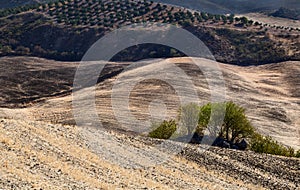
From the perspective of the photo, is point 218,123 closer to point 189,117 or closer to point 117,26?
point 189,117

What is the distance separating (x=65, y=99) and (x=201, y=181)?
47754 millimetres

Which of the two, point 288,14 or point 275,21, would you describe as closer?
point 275,21

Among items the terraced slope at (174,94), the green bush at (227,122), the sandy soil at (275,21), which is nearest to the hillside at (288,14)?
the sandy soil at (275,21)

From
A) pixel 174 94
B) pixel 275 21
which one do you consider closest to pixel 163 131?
pixel 174 94

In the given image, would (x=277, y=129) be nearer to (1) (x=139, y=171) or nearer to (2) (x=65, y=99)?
(2) (x=65, y=99)

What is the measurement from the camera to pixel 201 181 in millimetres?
28781

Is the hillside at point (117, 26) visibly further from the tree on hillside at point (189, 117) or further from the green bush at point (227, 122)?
the green bush at point (227, 122)

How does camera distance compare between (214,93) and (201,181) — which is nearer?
(201,181)

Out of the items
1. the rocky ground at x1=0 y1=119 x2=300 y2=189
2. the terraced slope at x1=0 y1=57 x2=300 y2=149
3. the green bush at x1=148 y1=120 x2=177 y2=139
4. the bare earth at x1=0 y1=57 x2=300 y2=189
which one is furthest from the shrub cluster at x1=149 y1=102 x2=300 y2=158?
the rocky ground at x1=0 y1=119 x2=300 y2=189

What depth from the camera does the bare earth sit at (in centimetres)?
2283

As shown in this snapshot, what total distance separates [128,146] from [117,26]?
94.4m

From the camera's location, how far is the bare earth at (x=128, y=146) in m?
22.8

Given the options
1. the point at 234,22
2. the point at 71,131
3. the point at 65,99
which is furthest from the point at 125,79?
the point at 234,22

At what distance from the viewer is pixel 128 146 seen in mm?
32625
